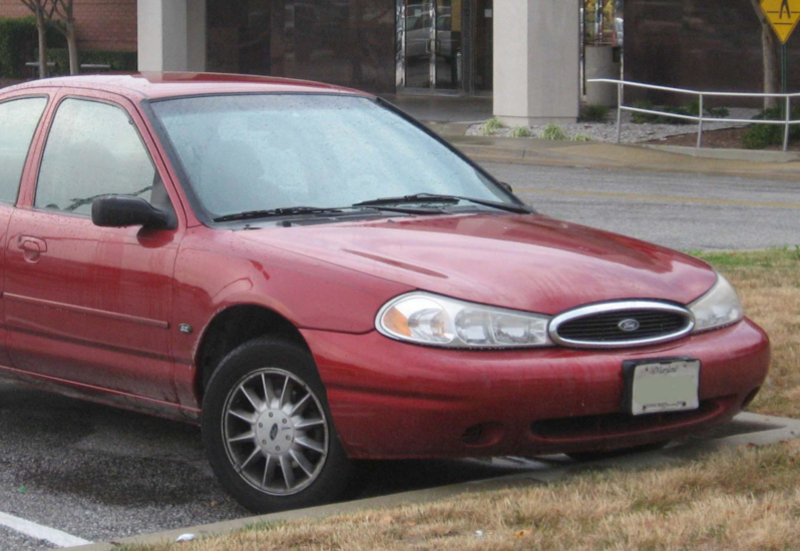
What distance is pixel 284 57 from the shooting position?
35594 millimetres

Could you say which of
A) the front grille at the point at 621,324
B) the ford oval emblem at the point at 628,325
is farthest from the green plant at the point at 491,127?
the ford oval emblem at the point at 628,325

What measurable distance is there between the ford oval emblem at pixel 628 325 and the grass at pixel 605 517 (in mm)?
497

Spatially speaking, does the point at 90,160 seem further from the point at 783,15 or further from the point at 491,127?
the point at 491,127

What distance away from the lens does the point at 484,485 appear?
194 inches

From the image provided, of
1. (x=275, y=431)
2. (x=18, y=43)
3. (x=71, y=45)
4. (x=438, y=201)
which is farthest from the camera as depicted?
(x=18, y=43)

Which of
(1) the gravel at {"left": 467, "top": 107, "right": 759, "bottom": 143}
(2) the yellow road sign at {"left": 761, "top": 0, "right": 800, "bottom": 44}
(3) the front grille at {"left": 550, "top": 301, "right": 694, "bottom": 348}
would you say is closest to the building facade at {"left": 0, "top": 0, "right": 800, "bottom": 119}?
(1) the gravel at {"left": 467, "top": 107, "right": 759, "bottom": 143}

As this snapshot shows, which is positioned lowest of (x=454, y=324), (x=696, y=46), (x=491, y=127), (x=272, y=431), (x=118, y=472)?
(x=118, y=472)

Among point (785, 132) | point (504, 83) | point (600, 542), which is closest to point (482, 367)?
point (600, 542)

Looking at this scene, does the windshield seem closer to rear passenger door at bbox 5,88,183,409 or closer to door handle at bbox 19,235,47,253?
rear passenger door at bbox 5,88,183,409

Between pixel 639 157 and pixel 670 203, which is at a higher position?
pixel 639 157

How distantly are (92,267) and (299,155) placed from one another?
3.17 feet

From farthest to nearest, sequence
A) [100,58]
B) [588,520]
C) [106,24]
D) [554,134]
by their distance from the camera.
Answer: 1. [106,24]
2. [100,58]
3. [554,134]
4. [588,520]

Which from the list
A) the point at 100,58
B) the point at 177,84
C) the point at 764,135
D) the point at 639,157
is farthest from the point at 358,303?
the point at 100,58

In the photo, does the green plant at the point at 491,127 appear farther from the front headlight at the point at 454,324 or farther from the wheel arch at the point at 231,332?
the front headlight at the point at 454,324
